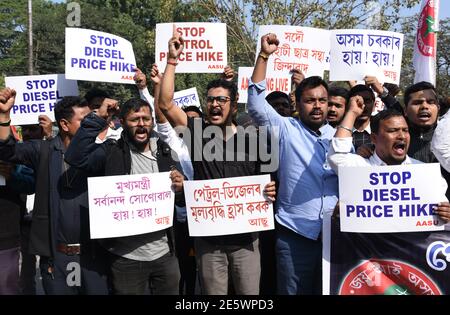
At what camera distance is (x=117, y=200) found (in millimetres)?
4105

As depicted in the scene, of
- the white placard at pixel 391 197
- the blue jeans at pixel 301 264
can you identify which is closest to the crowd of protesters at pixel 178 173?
the blue jeans at pixel 301 264

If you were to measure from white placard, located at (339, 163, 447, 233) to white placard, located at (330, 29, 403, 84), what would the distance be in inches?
84.5

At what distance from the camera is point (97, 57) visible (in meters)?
5.61

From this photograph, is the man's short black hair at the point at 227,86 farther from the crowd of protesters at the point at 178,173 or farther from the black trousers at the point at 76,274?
the black trousers at the point at 76,274

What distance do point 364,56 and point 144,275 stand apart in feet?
10.2

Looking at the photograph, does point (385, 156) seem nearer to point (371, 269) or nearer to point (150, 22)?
point (371, 269)

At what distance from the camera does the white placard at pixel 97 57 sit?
17.8 ft

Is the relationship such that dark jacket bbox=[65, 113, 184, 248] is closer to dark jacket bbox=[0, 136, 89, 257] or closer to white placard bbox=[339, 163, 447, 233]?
dark jacket bbox=[0, 136, 89, 257]

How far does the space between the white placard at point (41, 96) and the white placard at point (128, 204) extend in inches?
81.3

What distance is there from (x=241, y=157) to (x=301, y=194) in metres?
0.51

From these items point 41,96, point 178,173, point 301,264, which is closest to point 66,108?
point 178,173

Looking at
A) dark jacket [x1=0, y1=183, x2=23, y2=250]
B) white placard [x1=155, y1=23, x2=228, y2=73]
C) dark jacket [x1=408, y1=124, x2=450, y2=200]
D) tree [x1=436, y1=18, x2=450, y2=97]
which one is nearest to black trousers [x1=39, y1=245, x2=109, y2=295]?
dark jacket [x1=0, y1=183, x2=23, y2=250]

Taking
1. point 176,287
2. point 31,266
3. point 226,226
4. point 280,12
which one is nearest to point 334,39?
point 226,226

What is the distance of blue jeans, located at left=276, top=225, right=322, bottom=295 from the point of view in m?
4.12
